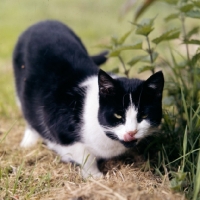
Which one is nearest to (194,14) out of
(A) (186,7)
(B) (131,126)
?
(A) (186,7)

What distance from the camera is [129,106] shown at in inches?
72.2

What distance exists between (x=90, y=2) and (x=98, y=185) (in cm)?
597

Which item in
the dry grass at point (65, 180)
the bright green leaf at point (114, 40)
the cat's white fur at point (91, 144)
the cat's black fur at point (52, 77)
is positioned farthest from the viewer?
the bright green leaf at point (114, 40)

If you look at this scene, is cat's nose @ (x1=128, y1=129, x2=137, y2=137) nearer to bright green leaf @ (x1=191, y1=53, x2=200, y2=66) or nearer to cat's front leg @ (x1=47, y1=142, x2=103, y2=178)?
cat's front leg @ (x1=47, y1=142, x2=103, y2=178)

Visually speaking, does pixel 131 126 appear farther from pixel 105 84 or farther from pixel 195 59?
pixel 195 59

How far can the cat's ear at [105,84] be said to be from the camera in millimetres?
1834

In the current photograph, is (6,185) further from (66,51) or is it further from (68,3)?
(68,3)

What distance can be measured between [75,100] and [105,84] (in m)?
0.33

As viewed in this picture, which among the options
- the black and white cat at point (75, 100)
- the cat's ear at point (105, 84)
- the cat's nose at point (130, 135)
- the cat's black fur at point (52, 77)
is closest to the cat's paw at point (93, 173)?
the black and white cat at point (75, 100)

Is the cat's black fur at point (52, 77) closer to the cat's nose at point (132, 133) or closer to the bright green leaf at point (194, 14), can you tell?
the cat's nose at point (132, 133)

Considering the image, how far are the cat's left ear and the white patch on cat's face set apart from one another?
0.40ft

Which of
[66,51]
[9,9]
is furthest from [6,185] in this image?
[9,9]

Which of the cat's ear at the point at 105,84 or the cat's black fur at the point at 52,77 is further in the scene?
the cat's black fur at the point at 52,77

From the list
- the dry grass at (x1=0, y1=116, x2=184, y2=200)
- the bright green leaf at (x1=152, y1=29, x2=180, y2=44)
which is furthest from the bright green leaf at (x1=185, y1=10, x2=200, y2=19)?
the dry grass at (x1=0, y1=116, x2=184, y2=200)
